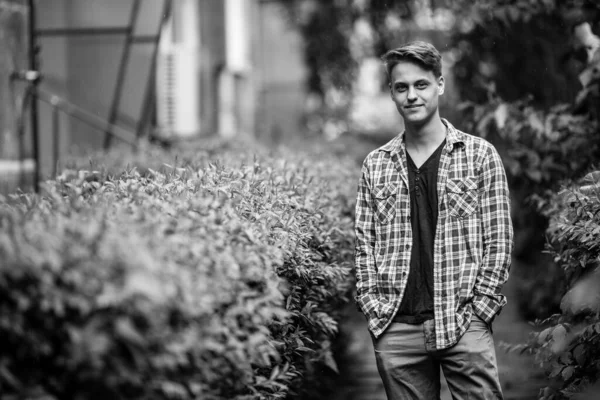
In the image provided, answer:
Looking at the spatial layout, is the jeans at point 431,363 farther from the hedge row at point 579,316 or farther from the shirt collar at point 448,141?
the shirt collar at point 448,141

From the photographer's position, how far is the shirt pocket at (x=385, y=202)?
3.55 metres

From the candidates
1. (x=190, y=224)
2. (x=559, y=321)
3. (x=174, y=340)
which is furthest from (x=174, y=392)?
(x=559, y=321)

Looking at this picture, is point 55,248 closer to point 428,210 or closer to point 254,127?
point 428,210

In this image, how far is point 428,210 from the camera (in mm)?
3521

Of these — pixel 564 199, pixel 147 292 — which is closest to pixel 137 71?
pixel 564 199

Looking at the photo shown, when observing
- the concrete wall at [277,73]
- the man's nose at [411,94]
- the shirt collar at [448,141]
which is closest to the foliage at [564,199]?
the shirt collar at [448,141]

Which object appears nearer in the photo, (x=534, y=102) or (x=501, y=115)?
(x=501, y=115)

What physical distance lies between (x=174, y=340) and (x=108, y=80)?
9.49m

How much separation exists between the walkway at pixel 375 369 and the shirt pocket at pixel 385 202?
6.44 ft

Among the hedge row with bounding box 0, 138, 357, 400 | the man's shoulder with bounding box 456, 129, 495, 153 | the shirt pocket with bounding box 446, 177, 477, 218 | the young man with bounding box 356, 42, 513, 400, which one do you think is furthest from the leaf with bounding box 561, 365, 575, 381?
the hedge row with bounding box 0, 138, 357, 400

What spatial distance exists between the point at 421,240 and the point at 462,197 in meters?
0.26

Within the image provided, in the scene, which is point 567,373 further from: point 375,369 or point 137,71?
point 137,71

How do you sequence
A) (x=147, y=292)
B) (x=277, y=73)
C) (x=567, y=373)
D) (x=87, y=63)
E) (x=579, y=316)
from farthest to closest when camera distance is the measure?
(x=277, y=73) → (x=87, y=63) → (x=579, y=316) → (x=567, y=373) → (x=147, y=292)

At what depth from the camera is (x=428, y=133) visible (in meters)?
3.61
